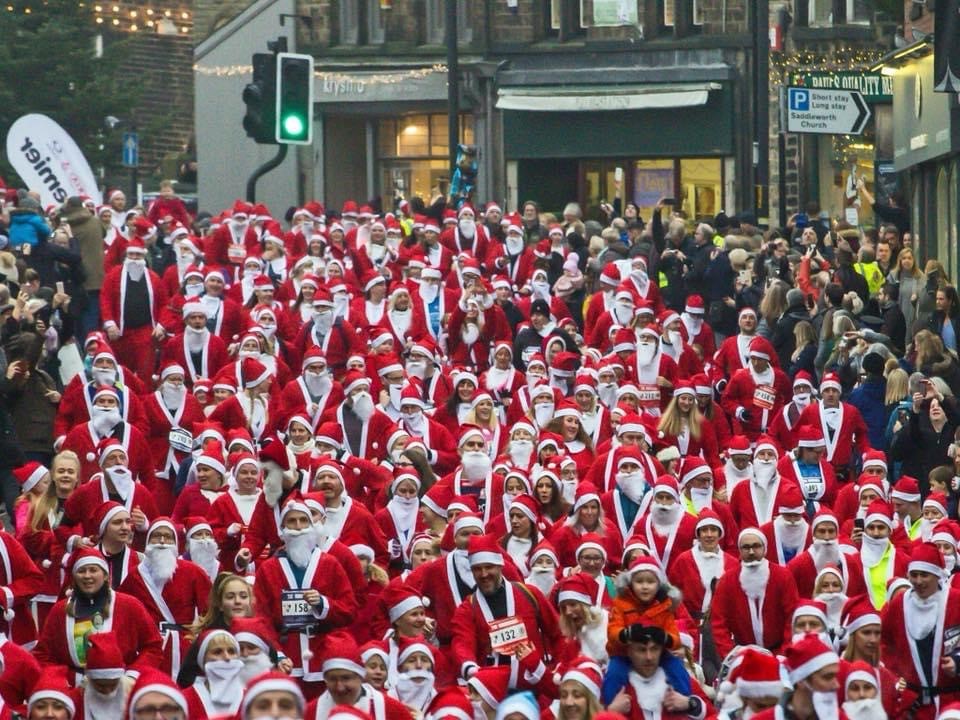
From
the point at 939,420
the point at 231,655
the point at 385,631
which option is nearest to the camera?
the point at 231,655

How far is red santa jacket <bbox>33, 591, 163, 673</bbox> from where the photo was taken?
11922 millimetres

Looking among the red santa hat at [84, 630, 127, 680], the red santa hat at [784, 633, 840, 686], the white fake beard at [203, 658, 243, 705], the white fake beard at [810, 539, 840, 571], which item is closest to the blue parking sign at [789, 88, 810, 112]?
the white fake beard at [810, 539, 840, 571]

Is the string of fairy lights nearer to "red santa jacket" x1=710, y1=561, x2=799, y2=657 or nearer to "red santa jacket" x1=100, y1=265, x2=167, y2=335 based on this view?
"red santa jacket" x1=100, y1=265, x2=167, y2=335

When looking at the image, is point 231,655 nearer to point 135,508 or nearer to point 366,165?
point 135,508

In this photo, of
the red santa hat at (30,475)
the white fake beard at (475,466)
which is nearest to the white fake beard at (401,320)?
the white fake beard at (475,466)

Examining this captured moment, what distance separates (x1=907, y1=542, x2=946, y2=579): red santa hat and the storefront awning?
2883 cm

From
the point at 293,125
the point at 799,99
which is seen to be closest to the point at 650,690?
the point at 293,125

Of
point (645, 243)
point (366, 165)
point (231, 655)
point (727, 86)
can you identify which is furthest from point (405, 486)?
point (366, 165)

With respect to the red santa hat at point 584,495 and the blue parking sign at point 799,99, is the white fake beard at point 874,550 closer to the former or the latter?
the red santa hat at point 584,495

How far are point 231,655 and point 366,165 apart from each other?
3450 centimetres

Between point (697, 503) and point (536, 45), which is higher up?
point (536, 45)

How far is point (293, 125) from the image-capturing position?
17906mm

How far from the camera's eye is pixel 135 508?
14828 mm

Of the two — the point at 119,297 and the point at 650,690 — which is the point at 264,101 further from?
the point at 650,690
